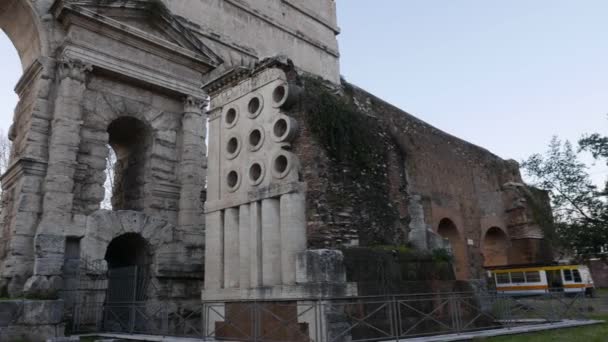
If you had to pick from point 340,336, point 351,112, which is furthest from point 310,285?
point 351,112

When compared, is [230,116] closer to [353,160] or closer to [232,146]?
[232,146]

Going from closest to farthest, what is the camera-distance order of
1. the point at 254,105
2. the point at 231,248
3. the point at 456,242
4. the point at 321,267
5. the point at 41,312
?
1. the point at 321,267
2. the point at 231,248
3. the point at 254,105
4. the point at 41,312
5. the point at 456,242

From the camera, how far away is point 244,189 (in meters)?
8.48

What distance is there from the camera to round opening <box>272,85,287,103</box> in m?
8.20

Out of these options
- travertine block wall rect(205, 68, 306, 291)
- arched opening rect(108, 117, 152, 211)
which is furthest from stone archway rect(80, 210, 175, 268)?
travertine block wall rect(205, 68, 306, 291)

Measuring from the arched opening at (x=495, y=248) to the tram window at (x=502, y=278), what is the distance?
0.51 meters

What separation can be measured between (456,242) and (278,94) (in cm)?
981

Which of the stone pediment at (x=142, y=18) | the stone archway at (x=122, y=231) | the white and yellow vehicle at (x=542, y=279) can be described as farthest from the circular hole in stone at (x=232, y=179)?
the white and yellow vehicle at (x=542, y=279)

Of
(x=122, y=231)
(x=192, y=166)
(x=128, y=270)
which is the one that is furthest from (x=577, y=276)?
(x=122, y=231)

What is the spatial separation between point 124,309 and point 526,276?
576 inches

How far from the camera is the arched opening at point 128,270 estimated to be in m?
10.8

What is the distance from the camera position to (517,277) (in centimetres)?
1862

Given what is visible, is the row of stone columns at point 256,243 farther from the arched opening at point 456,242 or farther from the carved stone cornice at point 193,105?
the arched opening at point 456,242

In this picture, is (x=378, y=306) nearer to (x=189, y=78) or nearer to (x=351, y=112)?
(x=351, y=112)
